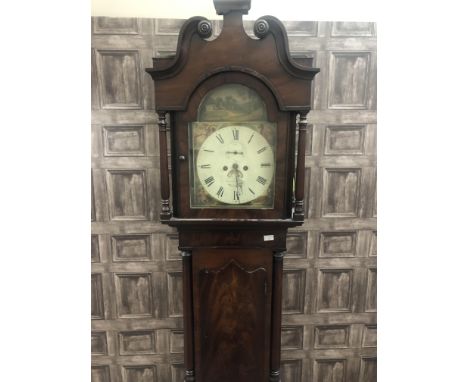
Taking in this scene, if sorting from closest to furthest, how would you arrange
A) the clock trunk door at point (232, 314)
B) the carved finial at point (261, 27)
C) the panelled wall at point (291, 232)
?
the carved finial at point (261, 27) < the clock trunk door at point (232, 314) < the panelled wall at point (291, 232)

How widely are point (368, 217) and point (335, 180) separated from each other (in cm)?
23

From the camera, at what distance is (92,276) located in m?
1.46

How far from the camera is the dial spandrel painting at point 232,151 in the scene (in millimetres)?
1057

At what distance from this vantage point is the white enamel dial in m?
1.08

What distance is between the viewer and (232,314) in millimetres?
1220

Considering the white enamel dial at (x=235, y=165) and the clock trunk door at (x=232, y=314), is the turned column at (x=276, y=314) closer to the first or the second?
the clock trunk door at (x=232, y=314)

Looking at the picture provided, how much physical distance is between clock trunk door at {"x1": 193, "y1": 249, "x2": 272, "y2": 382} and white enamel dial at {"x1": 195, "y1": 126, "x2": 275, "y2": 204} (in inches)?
8.7

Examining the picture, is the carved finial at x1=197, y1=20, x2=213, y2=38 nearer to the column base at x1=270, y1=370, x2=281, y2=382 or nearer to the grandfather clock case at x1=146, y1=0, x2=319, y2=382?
the grandfather clock case at x1=146, y1=0, x2=319, y2=382

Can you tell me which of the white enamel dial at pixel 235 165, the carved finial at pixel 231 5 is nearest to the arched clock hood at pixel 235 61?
the carved finial at pixel 231 5

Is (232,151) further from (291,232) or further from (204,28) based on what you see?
(291,232)

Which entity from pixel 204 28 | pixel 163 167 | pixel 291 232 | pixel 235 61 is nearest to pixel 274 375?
pixel 291 232

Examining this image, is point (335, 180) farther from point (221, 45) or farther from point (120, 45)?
point (120, 45)

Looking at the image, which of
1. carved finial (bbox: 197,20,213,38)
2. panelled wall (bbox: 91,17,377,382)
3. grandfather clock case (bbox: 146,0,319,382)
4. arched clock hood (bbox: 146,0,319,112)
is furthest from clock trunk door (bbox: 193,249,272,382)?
carved finial (bbox: 197,20,213,38)

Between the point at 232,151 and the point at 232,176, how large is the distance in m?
0.08
